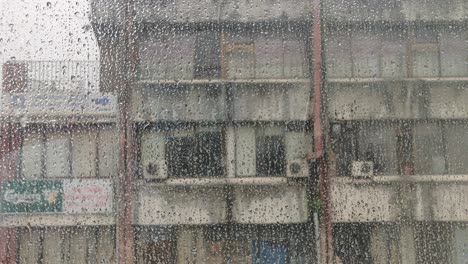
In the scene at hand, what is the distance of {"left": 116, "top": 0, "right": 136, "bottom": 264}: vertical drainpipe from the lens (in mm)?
5918

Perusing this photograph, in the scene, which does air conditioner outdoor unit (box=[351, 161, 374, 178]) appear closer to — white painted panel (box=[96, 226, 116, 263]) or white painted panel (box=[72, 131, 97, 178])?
white painted panel (box=[96, 226, 116, 263])

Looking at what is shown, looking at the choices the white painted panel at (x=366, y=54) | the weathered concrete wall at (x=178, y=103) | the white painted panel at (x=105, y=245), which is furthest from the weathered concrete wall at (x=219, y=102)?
the white painted panel at (x=105, y=245)

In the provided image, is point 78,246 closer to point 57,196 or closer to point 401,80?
point 57,196

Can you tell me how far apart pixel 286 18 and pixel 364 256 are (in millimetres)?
2194

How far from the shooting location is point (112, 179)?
612 centimetres

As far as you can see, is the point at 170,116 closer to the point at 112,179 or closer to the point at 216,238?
the point at 112,179

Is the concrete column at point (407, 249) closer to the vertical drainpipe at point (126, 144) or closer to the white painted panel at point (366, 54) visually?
the white painted panel at point (366, 54)

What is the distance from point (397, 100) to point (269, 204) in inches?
60.4

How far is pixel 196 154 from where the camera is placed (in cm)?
631

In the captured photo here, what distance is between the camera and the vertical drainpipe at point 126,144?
5.92m

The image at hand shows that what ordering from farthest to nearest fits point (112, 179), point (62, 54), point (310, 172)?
point (310, 172)
point (112, 179)
point (62, 54)

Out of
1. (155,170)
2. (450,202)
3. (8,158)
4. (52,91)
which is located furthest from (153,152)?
(450,202)

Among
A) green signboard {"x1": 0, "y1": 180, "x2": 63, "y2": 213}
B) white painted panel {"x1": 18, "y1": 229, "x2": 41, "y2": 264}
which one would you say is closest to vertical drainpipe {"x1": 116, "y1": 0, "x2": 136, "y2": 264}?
green signboard {"x1": 0, "y1": 180, "x2": 63, "y2": 213}

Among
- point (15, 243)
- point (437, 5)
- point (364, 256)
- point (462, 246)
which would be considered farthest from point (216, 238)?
point (437, 5)
